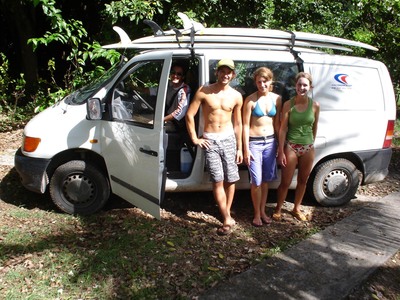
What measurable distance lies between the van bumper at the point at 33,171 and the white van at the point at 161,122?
1 centimetres

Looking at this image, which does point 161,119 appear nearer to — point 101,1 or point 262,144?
point 262,144

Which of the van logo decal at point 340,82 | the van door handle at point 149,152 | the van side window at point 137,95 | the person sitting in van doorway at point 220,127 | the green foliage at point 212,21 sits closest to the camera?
the van door handle at point 149,152

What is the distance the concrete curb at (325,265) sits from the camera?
334 centimetres

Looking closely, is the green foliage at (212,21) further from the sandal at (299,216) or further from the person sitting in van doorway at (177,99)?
the sandal at (299,216)

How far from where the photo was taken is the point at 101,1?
8844 mm

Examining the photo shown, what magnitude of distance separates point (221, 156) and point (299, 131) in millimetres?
935

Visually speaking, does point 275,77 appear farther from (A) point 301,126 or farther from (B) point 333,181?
(B) point 333,181

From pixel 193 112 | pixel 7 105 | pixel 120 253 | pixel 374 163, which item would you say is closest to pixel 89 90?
pixel 193 112

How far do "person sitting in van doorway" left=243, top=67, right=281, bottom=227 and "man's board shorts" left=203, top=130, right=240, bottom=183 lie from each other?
165mm

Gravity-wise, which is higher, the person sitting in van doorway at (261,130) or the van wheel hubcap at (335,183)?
the person sitting in van doorway at (261,130)

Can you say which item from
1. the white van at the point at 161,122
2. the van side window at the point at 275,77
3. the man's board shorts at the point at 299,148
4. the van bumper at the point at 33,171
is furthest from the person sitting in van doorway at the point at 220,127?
the van bumper at the point at 33,171

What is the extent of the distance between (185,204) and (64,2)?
6.54m

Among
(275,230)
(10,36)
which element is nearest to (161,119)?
(275,230)

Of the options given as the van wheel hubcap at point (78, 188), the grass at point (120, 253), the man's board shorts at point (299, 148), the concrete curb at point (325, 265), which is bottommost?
the grass at point (120, 253)
